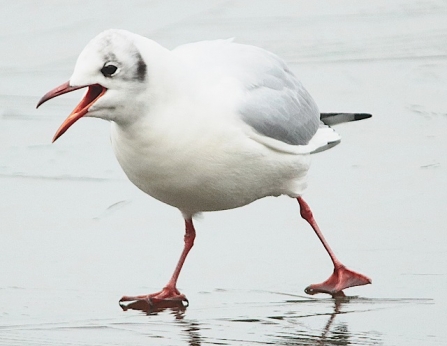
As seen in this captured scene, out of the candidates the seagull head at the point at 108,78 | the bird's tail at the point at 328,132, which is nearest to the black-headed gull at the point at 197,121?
the seagull head at the point at 108,78

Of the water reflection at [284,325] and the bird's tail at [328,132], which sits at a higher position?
the bird's tail at [328,132]

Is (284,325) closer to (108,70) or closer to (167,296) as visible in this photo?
(167,296)

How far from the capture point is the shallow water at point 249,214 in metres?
5.43

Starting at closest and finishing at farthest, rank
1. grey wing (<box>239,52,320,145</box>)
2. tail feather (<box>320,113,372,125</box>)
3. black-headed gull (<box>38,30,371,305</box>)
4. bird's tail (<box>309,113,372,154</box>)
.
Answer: black-headed gull (<box>38,30,371,305</box>) < grey wing (<box>239,52,320,145</box>) < bird's tail (<box>309,113,372,154</box>) < tail feather (<box>320,113,372,125</box>)

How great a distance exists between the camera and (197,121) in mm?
5492

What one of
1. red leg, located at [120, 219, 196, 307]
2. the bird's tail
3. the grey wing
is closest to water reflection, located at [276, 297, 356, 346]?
red leg, located at [120, 219, 196, 307]

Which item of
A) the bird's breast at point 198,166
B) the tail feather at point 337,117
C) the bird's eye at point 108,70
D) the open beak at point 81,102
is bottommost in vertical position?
the tail feather at point 337,117

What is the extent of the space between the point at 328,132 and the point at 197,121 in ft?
5.54

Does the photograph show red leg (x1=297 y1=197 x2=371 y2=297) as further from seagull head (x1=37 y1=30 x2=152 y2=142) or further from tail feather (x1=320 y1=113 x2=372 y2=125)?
seagull head (x1=37 y1=30 x2=152 y2=142)

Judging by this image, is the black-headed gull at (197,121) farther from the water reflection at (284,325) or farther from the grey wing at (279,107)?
the water reflection at (284,325)

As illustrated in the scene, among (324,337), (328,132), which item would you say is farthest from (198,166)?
(328,132)

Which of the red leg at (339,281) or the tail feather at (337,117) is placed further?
the tail feather at (337,117)

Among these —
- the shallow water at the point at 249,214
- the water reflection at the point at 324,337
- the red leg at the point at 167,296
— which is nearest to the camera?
the water reflection at the point at 324,337

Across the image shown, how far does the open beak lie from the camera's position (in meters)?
5.11
